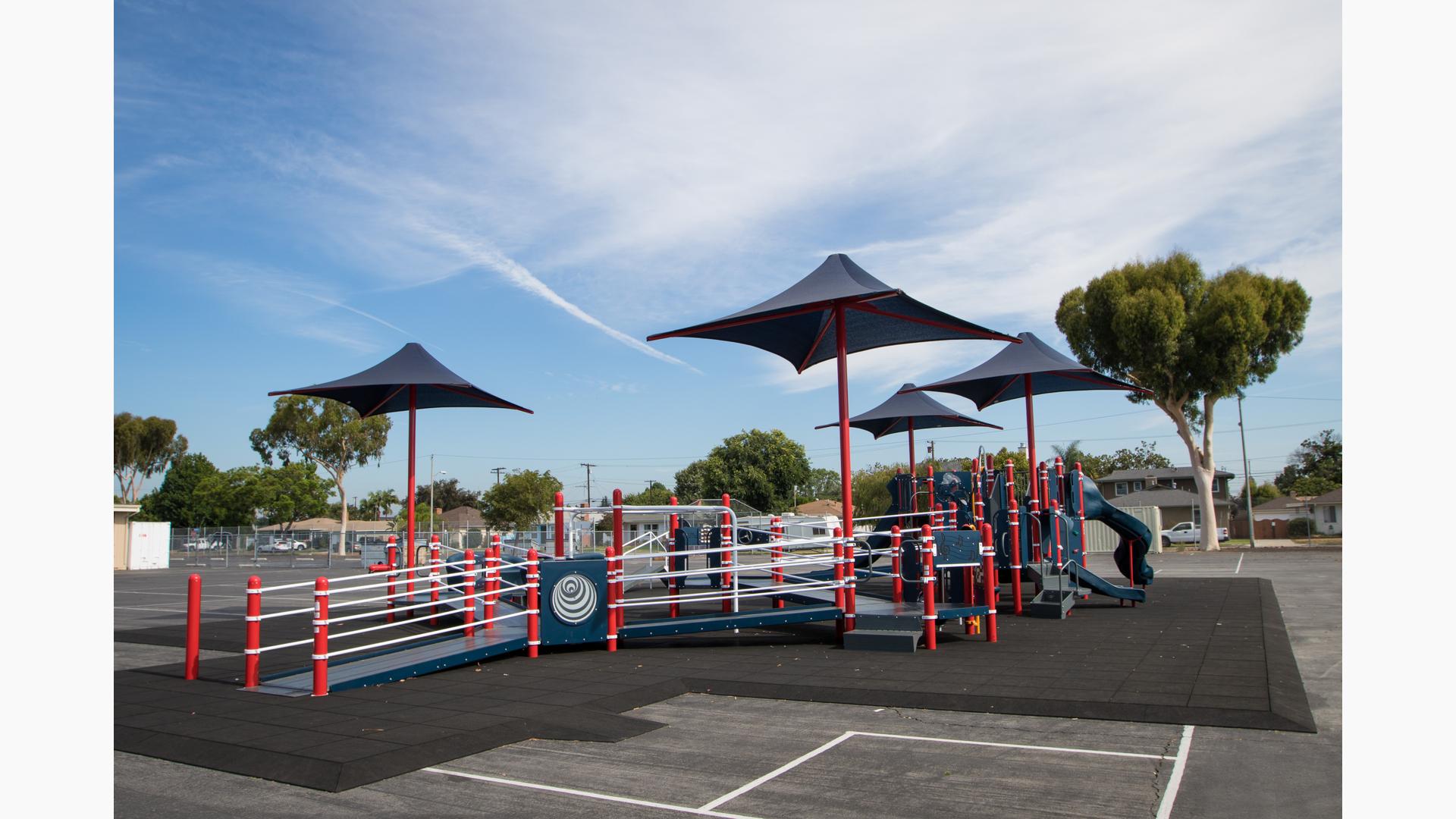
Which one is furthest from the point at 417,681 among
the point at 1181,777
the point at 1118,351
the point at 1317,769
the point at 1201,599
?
the point at 1118,351

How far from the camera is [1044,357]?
18.1m

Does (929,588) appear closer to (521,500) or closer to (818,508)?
(521,500)

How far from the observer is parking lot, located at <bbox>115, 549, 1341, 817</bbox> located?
543 centimetres

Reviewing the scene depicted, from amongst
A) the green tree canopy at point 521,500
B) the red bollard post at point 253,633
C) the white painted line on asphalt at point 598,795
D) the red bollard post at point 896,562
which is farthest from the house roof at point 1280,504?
the white painted line on asphalt at point 598,795

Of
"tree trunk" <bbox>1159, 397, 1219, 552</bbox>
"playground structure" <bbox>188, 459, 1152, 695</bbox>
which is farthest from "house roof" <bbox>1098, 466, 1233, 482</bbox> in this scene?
"playground structure" <bbox>188, 459, 1152, 695</bbox>

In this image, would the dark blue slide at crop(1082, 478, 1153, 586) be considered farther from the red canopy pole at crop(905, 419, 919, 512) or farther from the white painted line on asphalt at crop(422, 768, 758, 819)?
the white painted line on asphalt at crop(422, 768, 758, 819)

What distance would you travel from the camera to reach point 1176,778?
5.89m

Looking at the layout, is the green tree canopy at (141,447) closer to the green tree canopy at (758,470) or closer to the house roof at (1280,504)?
the green tree canopy at (758,470)

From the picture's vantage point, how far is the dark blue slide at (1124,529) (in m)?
16.8

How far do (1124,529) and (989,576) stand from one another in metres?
6.89

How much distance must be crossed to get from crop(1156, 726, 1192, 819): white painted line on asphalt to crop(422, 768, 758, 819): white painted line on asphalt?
2.31 meters

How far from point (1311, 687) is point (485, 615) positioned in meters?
9.35

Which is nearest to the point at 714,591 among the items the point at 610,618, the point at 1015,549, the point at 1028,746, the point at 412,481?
the point at 610,618

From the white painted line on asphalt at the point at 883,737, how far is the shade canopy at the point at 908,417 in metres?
15.8
